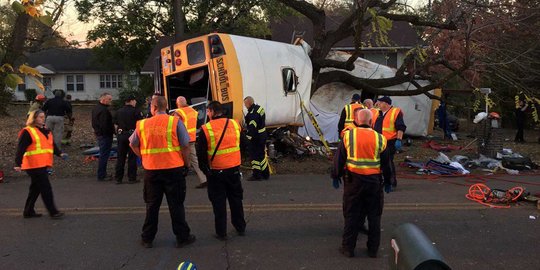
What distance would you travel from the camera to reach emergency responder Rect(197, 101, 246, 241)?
5762mm

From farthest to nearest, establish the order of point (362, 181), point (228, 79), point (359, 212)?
1. point (228, 79)
2. point (359, 212)
3. point (362, 181)

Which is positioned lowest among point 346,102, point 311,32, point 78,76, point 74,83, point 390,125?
point 390,125

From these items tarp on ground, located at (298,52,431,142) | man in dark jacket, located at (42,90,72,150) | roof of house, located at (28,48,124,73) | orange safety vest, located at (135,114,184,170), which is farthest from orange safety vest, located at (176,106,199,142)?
roof of house, located at (28,48,124,73)

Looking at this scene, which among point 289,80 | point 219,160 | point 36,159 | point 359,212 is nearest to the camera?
point 359,212

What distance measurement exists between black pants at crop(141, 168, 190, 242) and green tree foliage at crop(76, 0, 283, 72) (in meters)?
20.5

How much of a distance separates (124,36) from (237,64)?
22434mm

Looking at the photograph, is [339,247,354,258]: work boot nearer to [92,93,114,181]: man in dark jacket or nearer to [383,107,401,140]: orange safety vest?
[383,107,401,140]: orange safety vest

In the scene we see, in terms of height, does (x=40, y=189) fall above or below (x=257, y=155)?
below

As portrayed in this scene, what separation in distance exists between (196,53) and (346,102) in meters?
7.23

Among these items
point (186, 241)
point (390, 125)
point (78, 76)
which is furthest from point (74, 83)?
point (186, 241)

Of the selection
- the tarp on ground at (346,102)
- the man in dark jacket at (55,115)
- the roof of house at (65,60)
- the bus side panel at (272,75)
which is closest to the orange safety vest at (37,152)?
the bus side panel at (272,75)

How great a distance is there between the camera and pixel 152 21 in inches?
1176

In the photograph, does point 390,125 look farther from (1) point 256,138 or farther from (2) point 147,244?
(2) point 147,244

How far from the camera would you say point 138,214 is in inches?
278
